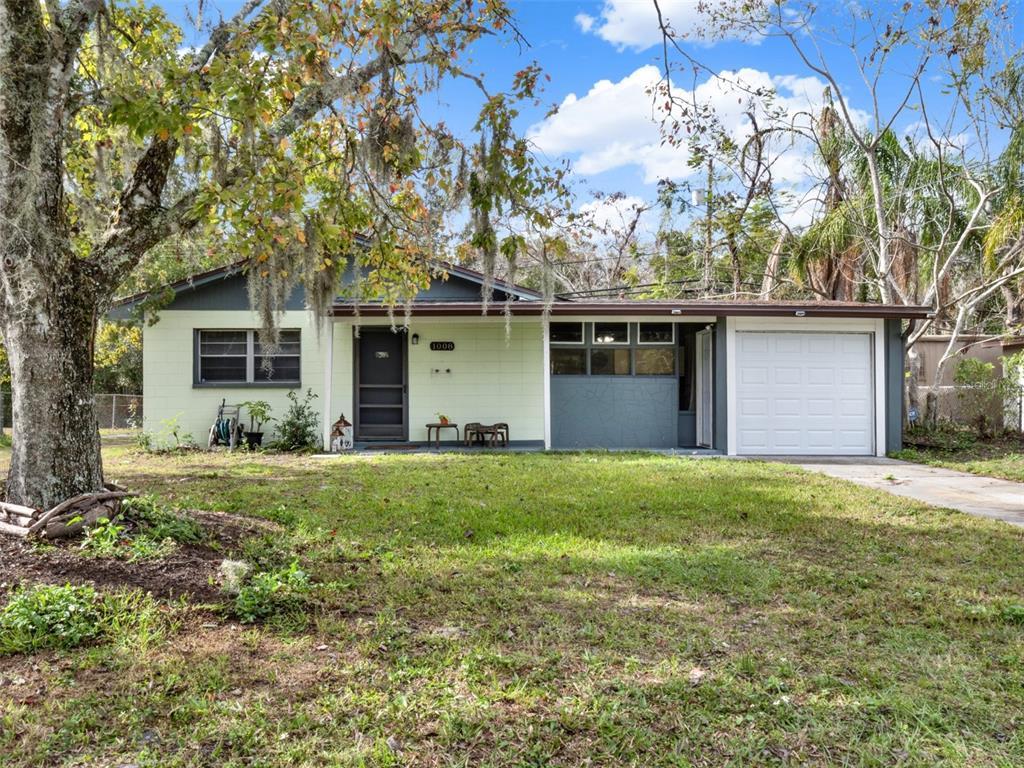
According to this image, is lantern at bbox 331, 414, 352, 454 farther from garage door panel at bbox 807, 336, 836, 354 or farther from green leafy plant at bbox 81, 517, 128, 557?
garage door panel at bbox 807, 336, 836, 354

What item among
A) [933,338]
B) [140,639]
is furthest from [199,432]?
[933,338]

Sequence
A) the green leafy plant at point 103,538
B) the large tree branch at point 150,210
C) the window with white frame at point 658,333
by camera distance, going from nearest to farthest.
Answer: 1. the green leafy plant at point 103,538
2. the large tree branch at point 150,210
3. the window with white frame at point 658,333

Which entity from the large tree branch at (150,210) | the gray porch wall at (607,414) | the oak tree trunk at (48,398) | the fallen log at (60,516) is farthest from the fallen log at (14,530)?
the gray porch wall at (607,414)

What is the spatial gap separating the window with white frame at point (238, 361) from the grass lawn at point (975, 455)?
10.3 m

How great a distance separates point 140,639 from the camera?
286 cm

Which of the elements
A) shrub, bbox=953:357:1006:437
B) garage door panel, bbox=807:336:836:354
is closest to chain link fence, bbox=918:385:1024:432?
shrub, bbox=953:357:1006:437

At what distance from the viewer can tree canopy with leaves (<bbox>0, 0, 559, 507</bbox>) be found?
12.8 feet

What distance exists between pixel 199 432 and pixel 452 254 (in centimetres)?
571

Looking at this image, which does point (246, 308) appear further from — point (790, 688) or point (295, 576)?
point (790, 688)

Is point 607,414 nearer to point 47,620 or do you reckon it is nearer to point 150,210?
point 150,210

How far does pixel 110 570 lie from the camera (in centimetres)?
345

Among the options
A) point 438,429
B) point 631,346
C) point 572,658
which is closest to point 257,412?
point 438,429

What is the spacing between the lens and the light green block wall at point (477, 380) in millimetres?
11898

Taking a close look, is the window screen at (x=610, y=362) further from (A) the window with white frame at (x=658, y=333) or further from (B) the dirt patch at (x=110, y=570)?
(B) the dirt patch at (x=110, y=570)
